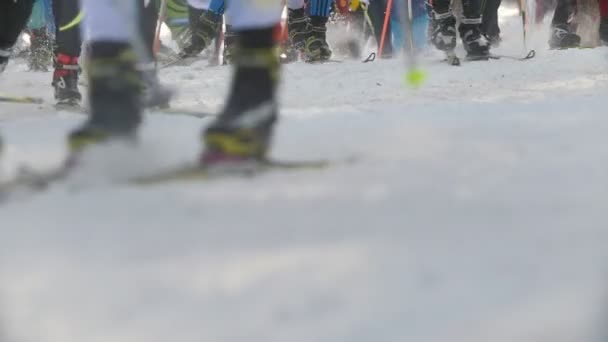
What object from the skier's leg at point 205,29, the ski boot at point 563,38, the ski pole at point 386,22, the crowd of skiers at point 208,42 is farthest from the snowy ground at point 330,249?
the ski pole at point 386,22

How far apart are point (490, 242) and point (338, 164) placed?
0.56 m

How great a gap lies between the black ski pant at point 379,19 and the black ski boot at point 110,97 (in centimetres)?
668

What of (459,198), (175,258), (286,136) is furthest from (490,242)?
(286,136)

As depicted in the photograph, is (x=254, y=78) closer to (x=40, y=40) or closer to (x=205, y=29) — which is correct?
(x=205, y=29)

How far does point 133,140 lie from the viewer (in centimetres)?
192

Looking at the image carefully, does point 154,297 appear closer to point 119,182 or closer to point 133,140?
point 119,182

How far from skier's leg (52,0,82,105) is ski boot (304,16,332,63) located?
2.89 metres

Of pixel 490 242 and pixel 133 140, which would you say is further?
pixel 133 140

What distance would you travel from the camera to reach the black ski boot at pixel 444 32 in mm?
6383

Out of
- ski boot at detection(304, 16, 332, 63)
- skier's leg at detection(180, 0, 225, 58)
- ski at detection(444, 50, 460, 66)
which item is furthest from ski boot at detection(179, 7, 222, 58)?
ski at detection(444, 50, 460, 66)

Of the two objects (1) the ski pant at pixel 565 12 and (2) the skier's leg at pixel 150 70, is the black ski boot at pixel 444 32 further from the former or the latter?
(2) the skier's leg at pixel 150 70

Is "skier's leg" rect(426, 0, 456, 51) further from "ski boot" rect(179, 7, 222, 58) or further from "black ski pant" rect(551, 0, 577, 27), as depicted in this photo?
"ski boot" rect(179, 7, 222, 58)

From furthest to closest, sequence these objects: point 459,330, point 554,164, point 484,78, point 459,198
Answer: point 484,78, point 554,164, point 459,198, point 459,330

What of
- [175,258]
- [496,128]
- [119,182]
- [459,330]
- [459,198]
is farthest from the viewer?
[496,128]
